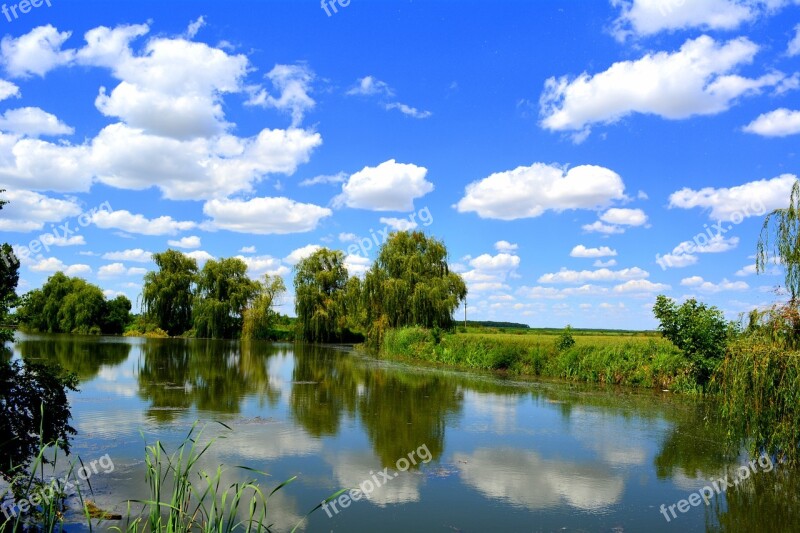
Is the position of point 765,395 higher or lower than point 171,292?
lower

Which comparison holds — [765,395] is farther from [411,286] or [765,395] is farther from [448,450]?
[411,286]

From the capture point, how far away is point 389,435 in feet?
37.5

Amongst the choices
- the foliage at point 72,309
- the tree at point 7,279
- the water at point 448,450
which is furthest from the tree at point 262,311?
the tree at point 7,279

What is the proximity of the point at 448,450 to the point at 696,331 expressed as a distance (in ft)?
33.6

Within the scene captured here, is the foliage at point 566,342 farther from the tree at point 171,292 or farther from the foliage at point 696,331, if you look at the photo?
the tree at point 171,292

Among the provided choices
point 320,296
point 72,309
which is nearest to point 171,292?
point 72,309

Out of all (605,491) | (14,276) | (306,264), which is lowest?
(605,491)

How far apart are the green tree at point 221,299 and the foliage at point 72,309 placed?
1109cm

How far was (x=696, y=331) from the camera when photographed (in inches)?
665

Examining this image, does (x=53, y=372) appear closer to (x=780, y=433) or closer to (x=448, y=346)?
(x=780, y=433)

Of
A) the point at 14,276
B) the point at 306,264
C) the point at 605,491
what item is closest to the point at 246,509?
the point at 14,276

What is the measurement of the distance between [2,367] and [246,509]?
3.37 m

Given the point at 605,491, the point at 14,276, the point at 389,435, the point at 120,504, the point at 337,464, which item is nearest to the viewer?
the point at 120,504

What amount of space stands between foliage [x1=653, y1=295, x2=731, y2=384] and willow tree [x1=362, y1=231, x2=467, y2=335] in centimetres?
1789
